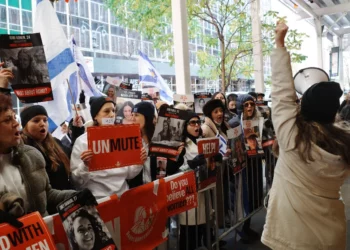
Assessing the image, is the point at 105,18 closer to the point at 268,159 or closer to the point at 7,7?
the point at 7,7

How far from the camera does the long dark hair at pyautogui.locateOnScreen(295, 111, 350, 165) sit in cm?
175

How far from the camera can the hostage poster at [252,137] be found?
3873 millimetres

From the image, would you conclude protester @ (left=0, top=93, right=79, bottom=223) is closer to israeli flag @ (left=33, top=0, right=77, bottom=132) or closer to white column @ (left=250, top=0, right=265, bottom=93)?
israeli flag @ (left=33, top=0, right=77, bottom=132)

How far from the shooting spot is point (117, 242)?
2.09 m

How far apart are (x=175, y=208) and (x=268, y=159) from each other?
2.55 meters

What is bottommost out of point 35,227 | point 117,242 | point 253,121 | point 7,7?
point 117,242

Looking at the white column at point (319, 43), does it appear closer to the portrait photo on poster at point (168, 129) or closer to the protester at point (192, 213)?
the protester at point (192, 213)

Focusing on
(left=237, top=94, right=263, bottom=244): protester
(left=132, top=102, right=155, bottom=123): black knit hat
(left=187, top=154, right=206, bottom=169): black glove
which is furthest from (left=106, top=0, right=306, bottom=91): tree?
(left=187, top=154, right=206, bottom=169): black glove

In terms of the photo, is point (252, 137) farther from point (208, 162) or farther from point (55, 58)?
point (55, 58)

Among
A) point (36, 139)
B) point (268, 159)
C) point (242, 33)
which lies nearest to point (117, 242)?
point (36, 139)

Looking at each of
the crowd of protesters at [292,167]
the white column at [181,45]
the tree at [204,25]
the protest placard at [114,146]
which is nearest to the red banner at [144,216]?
the protest placard at [114,146]

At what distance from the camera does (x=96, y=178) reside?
2502mm

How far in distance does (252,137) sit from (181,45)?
2570mm

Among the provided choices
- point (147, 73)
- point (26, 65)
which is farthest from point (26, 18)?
point (26, 65)
